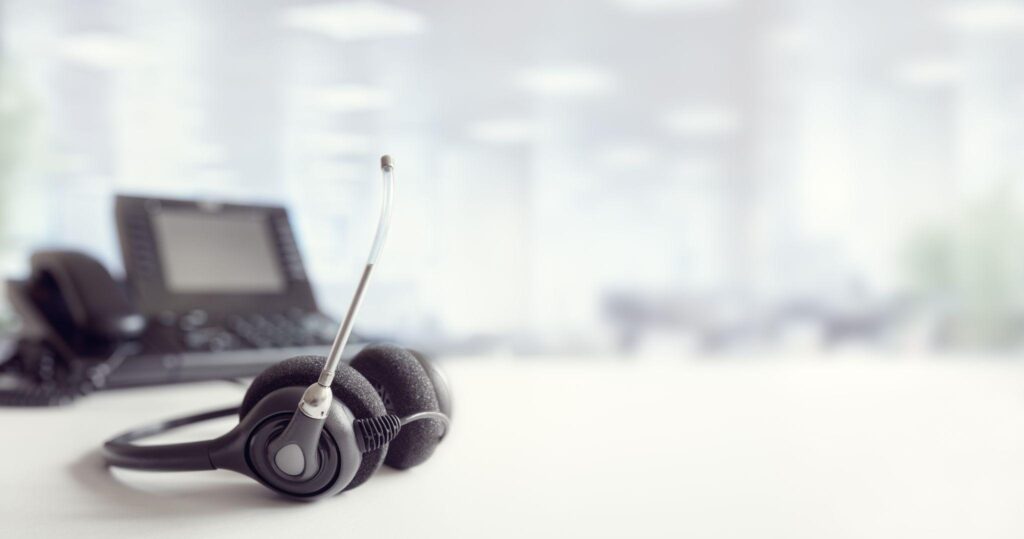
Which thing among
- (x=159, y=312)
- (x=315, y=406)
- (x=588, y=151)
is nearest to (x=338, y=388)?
(x=315, y=406)

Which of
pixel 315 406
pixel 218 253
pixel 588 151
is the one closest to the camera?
pixel 315 406

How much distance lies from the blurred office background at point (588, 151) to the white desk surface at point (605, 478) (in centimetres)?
222

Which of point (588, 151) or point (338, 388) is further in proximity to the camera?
point (588, 151)

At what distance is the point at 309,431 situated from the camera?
356mm

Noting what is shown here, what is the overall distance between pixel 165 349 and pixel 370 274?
0.57 meters

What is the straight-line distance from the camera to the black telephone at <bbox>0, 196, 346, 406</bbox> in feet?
2.66

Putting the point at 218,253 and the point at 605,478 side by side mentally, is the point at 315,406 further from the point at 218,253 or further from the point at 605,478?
the point at 218,253

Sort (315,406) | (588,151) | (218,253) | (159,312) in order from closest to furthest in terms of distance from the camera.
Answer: (315,406)
(159,312)
(218,253)
(588,151)

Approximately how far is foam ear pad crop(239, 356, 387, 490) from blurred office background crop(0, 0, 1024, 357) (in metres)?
2.47

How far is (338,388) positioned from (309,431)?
3 cm

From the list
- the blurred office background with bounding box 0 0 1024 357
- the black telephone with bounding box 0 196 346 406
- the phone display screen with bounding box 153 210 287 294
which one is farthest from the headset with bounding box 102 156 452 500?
the blurred office background with bounding box 0 0 1024 357

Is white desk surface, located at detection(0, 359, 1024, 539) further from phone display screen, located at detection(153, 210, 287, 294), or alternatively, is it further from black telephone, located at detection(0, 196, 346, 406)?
phone display screen, located at detection(153, 210, 287, 294)

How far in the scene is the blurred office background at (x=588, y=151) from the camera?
114 inches

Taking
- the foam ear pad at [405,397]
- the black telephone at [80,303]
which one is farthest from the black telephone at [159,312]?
the foam ear pad at [405,397]
